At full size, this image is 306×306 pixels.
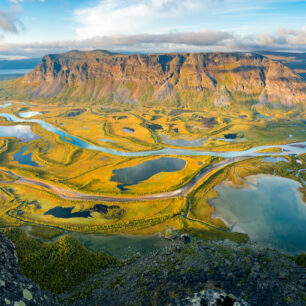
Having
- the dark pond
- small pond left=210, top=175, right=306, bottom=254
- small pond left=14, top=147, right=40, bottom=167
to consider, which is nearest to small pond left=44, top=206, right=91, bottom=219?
the dark pond

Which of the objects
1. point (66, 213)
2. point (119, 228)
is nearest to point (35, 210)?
point (66, 213)

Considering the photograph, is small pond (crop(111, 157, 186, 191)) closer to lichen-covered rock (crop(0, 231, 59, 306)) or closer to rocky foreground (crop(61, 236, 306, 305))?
rocky foreground (crop(61, 236, 306, 305))

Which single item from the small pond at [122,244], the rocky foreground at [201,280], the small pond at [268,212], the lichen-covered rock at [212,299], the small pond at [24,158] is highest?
the lichen-covered rock at [212,299]

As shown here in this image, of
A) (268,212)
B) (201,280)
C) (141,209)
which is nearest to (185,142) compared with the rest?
(268,212)

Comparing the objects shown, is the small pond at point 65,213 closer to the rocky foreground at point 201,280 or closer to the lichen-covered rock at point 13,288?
the rocky foreground at point 201,280

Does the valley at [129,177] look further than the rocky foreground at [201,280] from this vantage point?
Yes

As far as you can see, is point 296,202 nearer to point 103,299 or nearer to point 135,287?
point 135,287

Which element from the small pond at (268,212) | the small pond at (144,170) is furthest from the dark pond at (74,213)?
the small pond at (268,212)
